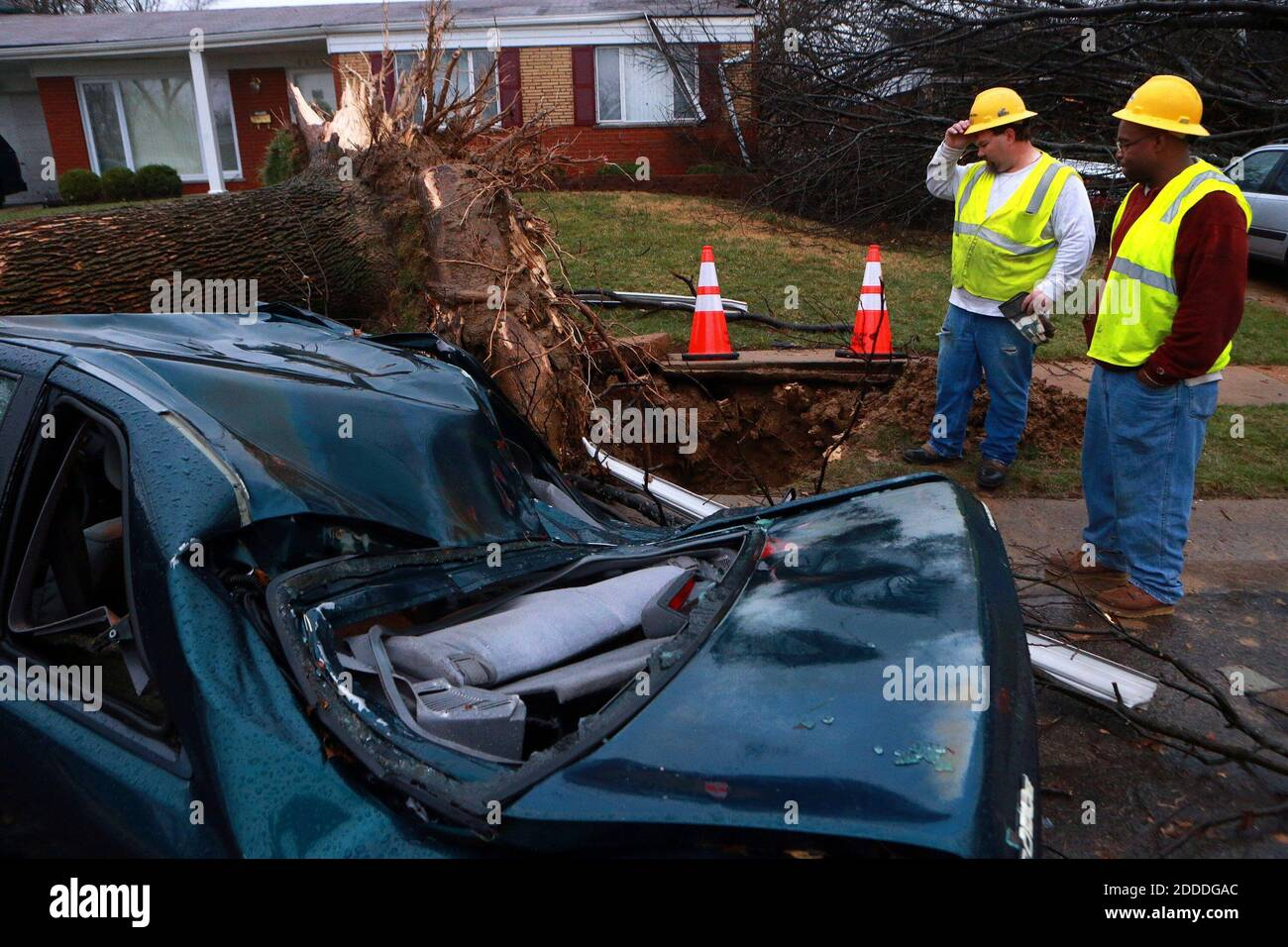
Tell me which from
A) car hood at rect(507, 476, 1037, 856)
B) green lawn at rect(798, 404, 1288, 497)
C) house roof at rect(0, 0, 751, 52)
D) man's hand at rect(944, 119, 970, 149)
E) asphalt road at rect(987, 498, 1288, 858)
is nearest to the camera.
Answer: car hood at rect(507, 476, 1037, 856)

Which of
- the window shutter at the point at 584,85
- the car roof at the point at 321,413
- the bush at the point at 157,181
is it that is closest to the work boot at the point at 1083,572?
the car roof at the point at 321,413

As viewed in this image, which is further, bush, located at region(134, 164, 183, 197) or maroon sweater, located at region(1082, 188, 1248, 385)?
bush, located at region(134, 164, 183, 197)

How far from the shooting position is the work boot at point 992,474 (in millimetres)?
5520

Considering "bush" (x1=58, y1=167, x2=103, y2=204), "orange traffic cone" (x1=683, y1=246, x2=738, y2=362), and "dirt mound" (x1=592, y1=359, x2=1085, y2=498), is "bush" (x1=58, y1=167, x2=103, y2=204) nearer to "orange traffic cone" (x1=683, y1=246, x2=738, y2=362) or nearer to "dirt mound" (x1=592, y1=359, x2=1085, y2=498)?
"orange traffic cone" (x1=683, y1=246, x2=738, y2=362)

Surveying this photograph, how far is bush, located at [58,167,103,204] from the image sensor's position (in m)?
17.4

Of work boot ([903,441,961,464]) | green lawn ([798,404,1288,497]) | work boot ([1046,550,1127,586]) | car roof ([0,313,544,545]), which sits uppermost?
car roof ([0,313,544,545])

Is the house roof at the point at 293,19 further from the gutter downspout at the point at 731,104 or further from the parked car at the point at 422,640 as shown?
the parked car at the point at 422,640

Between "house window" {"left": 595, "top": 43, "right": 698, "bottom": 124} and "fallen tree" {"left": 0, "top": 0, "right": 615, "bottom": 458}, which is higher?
"house window" {"left": 595, "top": 43, "right": 698, "bottom": 124}

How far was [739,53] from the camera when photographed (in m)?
16.1

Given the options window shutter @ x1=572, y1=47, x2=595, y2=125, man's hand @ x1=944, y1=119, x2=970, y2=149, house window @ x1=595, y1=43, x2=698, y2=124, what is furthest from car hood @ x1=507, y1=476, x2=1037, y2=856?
window shutter @ x1=572, y1=47, x2=595, y2=125

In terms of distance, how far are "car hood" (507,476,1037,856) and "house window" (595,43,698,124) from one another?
57.1 ft

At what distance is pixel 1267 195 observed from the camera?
37.2ft

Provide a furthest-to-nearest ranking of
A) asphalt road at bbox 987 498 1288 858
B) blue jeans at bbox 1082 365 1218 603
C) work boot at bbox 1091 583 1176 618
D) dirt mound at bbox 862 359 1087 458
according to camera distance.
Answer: dirt mound at bbox 862 359 1087 458 < work boot at bbox 1091 583 1176 618 < blue jeans at bbox 1082 365 1218 603 < asphalt road at bbox 987 498 1288 858

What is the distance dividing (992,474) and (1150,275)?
1.73 metres
